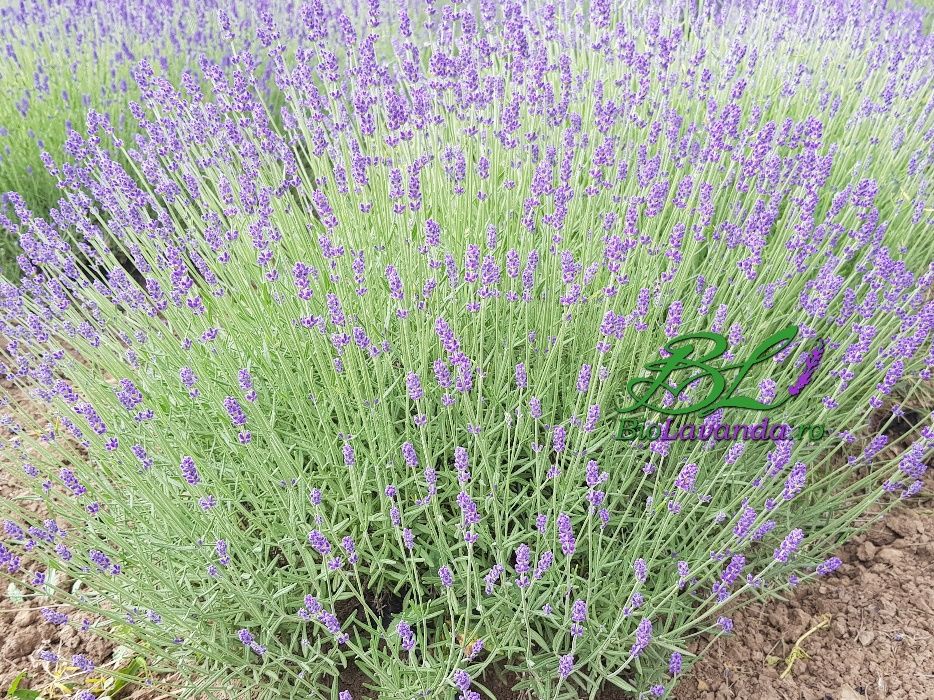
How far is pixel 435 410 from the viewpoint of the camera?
8.15 ft

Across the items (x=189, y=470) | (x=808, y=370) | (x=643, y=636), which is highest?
(x=189, y=470)

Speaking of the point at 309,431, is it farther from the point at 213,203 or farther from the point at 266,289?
the point at 213,203

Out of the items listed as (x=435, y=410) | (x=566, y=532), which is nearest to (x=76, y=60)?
(x=435, y=410)

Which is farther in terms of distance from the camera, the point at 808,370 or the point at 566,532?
the point at 808,370

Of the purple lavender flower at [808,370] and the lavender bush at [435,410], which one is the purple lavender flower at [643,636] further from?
the purple lavender flower at [808,370]

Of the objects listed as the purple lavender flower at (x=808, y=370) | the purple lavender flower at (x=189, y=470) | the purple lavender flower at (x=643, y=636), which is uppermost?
the purple lavender flower at (x=189, y=470)

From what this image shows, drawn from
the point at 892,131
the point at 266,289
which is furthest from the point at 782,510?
the point at 892,131

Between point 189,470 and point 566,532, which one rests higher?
point 189,470

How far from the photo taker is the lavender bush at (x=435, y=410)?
1966mm

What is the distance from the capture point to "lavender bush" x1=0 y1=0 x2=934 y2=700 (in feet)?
6.45

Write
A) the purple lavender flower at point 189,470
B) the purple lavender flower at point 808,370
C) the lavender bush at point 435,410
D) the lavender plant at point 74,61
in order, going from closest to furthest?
the purple lavender flower at point 189,470
the lavender bush at point 435,410
the purple lavender flower at point 808,370
the lavender plant at point 74,61

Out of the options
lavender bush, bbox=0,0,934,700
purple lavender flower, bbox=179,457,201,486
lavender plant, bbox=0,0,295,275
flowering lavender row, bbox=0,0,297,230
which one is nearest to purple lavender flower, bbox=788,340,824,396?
lavender bush, bbox=0,0,934,700

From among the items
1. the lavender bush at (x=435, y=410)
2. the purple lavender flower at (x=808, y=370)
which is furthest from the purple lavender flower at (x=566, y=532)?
the purple lavender flower at (x=808, y=370)

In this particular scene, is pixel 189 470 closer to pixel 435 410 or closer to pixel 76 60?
pixel 435 410
